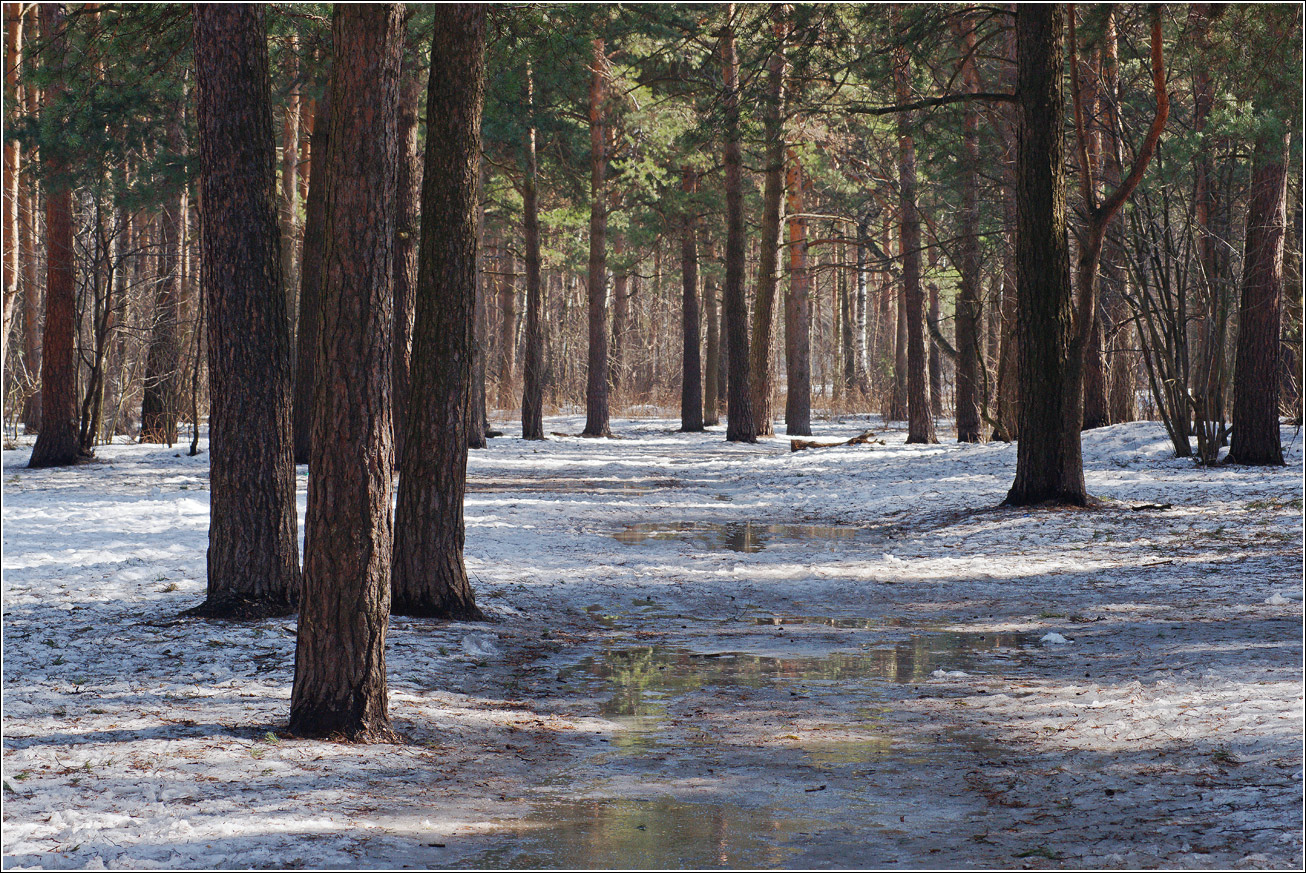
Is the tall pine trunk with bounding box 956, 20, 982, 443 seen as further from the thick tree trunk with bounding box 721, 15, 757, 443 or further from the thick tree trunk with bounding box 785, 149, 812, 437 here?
the thick tree trunk with bounding box 721, 15, 757, 443

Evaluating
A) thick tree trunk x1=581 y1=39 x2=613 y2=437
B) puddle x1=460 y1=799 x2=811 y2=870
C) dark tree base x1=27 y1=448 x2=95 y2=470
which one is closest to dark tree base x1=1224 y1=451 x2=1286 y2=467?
puddle x1=460 y1=799 x2=811 y2=870

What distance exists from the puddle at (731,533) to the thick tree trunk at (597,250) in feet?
44.6

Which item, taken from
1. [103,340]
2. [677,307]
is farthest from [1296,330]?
[677,307]

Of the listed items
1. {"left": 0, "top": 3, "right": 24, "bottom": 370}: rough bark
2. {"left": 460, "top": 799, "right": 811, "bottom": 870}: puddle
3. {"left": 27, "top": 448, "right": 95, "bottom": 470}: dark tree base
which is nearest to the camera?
{"left": 460, "top": 799, "right": 811, "bottom": 870}: puddle

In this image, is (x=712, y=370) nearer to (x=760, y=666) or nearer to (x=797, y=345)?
(x=797, y=345)

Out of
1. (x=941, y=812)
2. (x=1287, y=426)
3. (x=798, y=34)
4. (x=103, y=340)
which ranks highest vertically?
(x=798, y=34)

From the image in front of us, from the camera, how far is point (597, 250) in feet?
85.1

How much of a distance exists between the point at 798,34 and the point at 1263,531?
857 cm

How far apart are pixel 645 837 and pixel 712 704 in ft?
6.60

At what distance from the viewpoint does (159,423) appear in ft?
74.1

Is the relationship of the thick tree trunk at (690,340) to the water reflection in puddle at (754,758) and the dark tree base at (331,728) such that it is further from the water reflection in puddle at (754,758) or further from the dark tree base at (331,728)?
the dark tree base at (331,728)

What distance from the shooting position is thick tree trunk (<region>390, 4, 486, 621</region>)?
7422mm

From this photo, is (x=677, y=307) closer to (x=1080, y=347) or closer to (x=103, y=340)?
(x=103, y=340)

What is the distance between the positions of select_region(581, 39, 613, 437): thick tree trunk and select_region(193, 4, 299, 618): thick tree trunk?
17.3m
